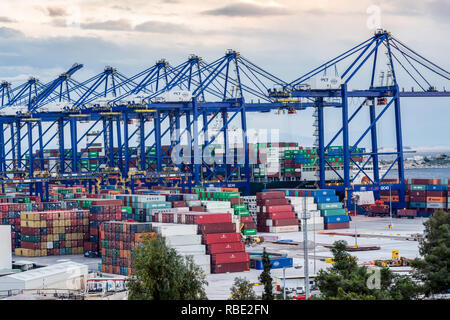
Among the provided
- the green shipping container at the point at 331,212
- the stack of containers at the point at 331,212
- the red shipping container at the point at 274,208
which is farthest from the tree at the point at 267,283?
the green shipping container at the point at 331,212

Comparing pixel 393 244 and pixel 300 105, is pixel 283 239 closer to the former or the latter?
pixel 393 244

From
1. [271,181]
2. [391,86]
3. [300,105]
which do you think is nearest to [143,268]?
[391,86]

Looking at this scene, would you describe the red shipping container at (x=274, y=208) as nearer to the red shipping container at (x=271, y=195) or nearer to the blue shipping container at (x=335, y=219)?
the red shipping container at (x=271, y=195)

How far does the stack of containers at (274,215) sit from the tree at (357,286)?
31.3 meters

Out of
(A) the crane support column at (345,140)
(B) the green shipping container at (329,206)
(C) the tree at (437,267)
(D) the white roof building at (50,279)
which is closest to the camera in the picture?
(C) the tree at (437,267)

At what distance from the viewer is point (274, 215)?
53.3 metres

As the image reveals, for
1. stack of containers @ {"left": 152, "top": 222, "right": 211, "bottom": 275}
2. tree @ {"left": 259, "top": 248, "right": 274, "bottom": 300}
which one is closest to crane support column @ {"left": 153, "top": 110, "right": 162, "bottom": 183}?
stack of containers @ {"left": 152, "top": 222, "right": 211, "bottom": 275}

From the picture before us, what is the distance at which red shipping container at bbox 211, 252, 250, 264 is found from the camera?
33.5 m

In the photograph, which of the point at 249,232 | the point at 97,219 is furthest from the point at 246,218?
the point at 97,219

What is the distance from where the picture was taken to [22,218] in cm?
4272

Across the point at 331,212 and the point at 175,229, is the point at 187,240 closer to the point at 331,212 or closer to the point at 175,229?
the point at 175,229

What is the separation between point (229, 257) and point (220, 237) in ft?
3.70

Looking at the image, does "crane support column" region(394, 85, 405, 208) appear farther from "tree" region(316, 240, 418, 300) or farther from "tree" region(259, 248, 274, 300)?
"tree" region(259, 248, 274, 300)

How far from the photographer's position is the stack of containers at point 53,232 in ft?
136
